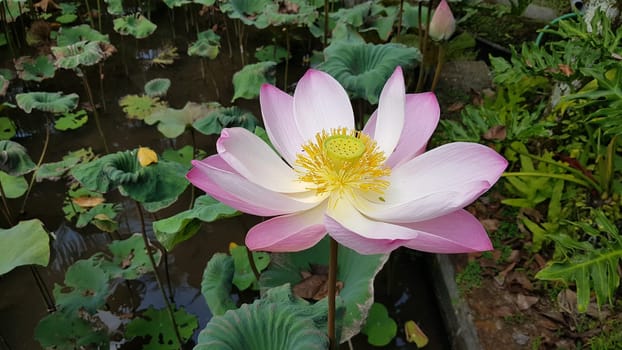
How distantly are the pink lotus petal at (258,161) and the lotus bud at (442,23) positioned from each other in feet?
3.30

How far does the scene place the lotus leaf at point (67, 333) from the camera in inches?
59.8

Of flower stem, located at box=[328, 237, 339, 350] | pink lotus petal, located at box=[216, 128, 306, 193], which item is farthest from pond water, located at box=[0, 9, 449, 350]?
A: pink lotus petal, located at box=[216, 128, 306, 193]

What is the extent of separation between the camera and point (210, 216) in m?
1.04

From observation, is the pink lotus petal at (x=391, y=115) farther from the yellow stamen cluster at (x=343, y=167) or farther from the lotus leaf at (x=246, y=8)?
the lotus leaf at (x=246, y=8)

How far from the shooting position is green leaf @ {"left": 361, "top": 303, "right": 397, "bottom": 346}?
1.72m

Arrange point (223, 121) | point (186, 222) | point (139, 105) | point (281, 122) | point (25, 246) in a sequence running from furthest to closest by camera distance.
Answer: point (139, 105)
point (223, 121)
point (25, 246)
point (186, 222)
point (281, 122)

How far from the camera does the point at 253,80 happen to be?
2.15 meters

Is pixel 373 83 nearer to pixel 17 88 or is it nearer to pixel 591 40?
pixel 591 40

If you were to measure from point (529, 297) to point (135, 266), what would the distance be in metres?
1.30

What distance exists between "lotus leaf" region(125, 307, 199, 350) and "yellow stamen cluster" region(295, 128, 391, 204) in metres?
1.12

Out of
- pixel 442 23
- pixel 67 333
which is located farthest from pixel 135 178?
pixel 442 23

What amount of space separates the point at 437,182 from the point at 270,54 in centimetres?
265

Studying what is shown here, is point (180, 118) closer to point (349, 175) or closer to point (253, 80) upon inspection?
point (253, 80)

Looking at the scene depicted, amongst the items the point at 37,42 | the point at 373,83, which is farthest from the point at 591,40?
the point at 37,42
